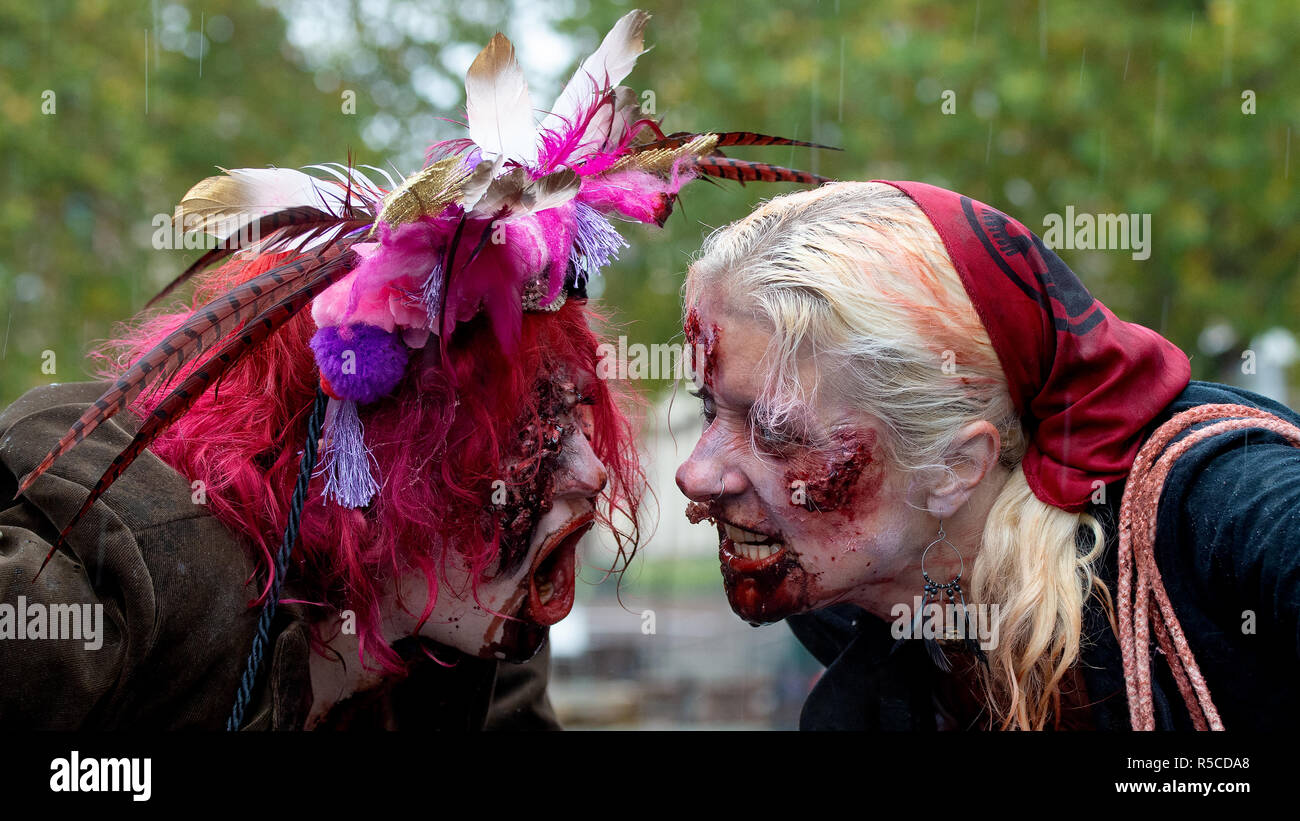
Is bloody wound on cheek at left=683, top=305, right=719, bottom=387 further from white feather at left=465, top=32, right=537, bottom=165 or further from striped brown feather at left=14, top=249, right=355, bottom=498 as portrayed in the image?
striped brown feather at left=14, top=249, right=355, bottom=498

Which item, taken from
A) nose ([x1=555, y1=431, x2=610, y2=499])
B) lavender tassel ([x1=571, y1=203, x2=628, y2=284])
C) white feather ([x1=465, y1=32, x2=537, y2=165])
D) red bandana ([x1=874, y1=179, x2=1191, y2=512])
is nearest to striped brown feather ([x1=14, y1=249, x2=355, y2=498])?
white feather ([x1=465, y1=32, x2=537, y2=165])

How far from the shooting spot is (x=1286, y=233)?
22.4 ft

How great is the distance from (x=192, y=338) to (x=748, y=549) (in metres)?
1.27

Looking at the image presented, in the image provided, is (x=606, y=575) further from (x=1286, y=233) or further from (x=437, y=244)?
(x=1286, y=233)

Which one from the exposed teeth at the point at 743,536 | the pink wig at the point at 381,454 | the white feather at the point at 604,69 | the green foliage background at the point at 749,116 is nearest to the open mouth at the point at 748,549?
the exposed teeth at the point at 743,536

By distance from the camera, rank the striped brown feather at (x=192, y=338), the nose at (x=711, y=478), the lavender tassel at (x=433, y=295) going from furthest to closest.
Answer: the nose at (x=711, y=478), the lavender tassel at (x=433, y=295), the striped brown feather at (x=192, y=338)

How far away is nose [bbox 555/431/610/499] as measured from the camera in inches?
100.0

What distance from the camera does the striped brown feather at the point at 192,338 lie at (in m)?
1.89

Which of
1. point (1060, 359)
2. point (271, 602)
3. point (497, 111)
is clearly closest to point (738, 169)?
point (497, 111)

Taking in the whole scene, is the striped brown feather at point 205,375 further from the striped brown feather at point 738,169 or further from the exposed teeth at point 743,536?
the exposed teeth at point 743,536

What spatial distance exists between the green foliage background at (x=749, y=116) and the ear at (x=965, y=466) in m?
3.77

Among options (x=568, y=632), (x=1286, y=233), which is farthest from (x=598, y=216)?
(x=568, y=632)

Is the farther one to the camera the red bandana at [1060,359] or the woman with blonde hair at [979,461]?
the red bandana at [1060,359]
